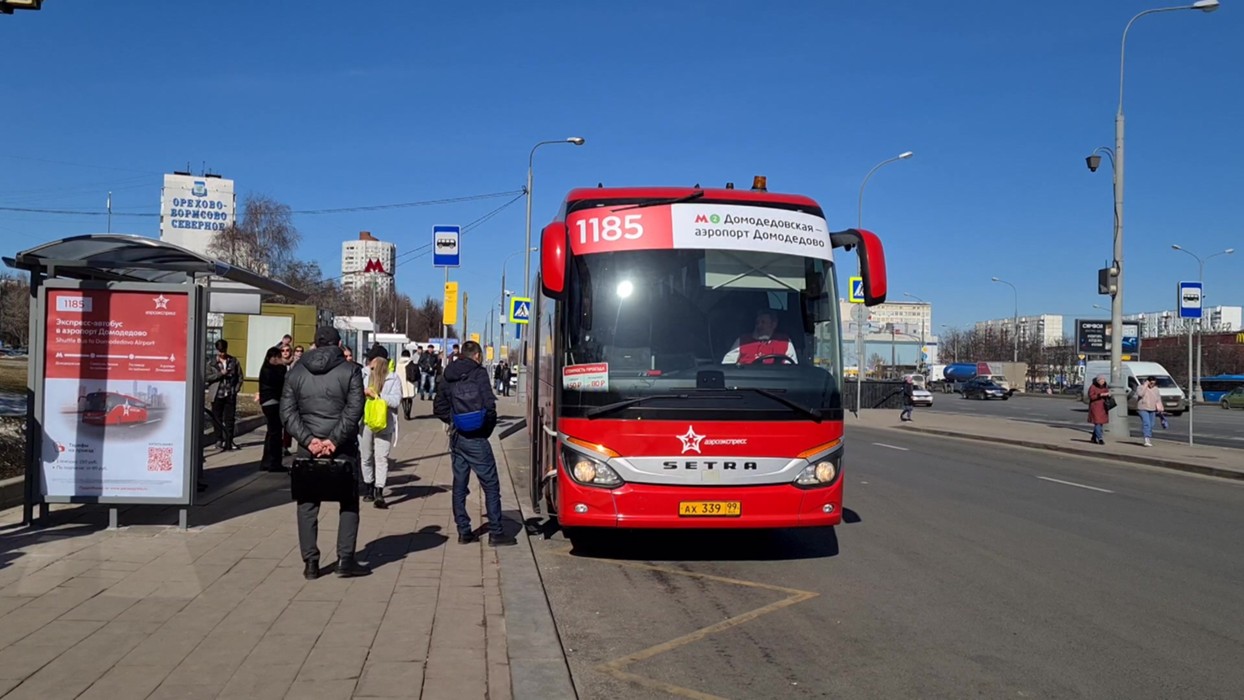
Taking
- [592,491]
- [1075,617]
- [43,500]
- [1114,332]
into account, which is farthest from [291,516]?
[1114,332]

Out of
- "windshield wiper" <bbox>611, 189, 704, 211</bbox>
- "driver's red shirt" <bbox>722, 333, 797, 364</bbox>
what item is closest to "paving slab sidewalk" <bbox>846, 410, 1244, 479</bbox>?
"driver's red shirt" <bbox>722, 333, 797, 364</bbox>

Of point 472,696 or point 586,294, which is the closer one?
point 472,696

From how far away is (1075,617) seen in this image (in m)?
6.86

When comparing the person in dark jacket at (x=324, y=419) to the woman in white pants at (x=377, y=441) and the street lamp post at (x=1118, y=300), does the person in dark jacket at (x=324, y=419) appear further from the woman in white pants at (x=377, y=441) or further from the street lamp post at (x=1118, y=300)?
the street lamp post at (x=1118, y=300)

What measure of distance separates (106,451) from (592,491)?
4.54 metres

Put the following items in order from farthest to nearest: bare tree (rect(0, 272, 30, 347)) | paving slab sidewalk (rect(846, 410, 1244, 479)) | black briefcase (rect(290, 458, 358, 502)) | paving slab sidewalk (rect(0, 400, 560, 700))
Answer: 1. bare tree (rect(0, 272, 30, 347))
2. paving slab sidewalk (rect(846, 410, 1244, 479))
3. black briefcase (rect(290, 458, 358, 502))
4. paving slab sidewalk (rect(0, 400, 560, 700))

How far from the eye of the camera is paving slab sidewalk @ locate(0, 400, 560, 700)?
195 inches

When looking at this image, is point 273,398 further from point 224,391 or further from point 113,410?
point 113,410

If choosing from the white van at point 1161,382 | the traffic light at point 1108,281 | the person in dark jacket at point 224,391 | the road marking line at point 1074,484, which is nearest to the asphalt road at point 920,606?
the road marking line at point 1074,484

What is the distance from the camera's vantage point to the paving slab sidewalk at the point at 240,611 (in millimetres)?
4961

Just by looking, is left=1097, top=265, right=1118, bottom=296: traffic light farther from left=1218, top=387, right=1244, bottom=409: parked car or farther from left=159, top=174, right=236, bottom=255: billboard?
left=159, top=174, right=236, bottom=255: billboard

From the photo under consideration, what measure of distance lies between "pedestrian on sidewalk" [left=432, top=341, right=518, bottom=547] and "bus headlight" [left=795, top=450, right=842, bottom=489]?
9.08 feet

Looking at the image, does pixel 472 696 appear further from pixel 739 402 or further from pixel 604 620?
pixel 739 402

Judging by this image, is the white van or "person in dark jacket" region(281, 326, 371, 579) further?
the white van
